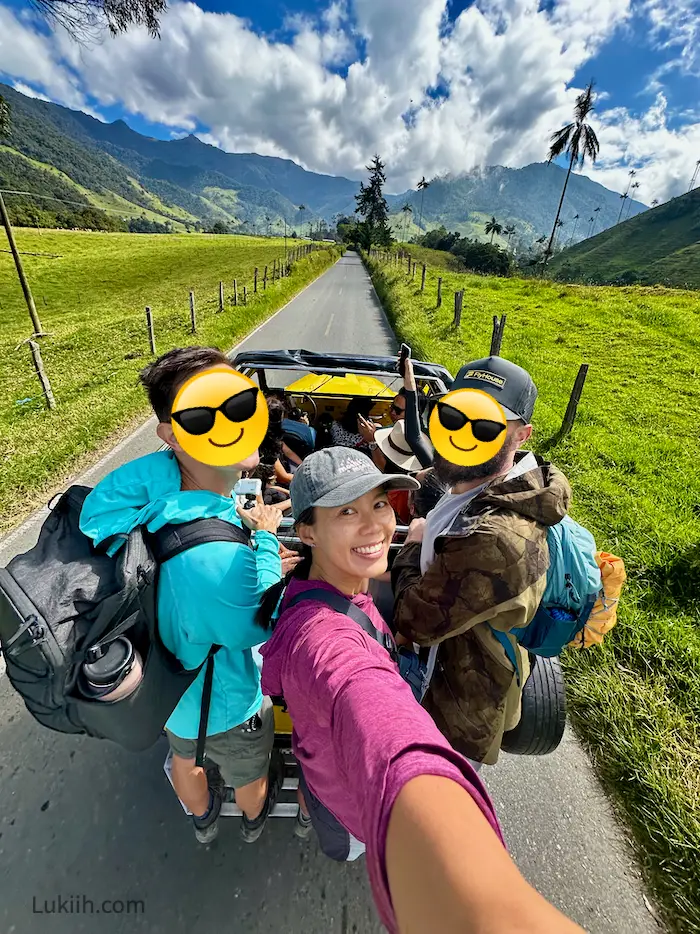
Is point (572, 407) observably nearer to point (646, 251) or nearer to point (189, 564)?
point (189, 564)

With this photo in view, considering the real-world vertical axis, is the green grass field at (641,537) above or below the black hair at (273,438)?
below

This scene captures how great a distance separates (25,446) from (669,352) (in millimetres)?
15106

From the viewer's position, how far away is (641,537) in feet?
14.2

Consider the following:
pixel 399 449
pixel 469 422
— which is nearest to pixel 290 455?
pixel 399 449

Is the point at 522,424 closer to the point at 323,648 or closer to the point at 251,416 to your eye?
the point at 251,416

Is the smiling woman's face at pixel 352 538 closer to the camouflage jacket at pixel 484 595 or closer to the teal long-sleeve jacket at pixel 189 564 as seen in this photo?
the teal long-sleeve jacket at pixel 189 564

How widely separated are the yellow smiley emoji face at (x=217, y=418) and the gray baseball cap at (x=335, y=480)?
0.27 metres

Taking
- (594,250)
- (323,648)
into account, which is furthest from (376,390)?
(594,250)

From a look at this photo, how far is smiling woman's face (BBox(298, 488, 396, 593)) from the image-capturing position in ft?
4.15

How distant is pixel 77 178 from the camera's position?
161 metres

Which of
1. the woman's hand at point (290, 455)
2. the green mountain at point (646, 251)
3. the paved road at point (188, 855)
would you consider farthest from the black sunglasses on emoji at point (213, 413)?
the green mountain at point (646, 251)

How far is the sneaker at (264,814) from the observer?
196 cm

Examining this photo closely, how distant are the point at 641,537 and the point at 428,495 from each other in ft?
10.4

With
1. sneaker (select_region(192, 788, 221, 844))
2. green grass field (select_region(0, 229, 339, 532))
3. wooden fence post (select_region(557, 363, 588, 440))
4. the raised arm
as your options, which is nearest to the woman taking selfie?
sneaker (select_region(192, 788, 221, 844))
